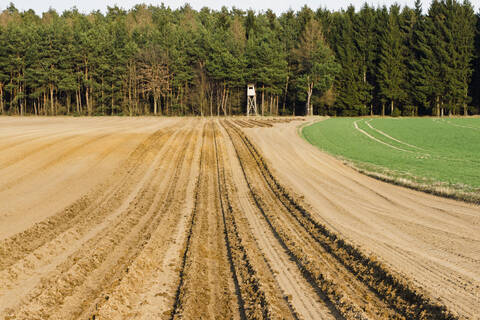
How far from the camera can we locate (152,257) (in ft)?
19.4

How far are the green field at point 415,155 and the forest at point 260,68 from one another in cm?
2963

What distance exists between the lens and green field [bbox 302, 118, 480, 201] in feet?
38.3

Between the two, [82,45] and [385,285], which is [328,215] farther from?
[82,45]

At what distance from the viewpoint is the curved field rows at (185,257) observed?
4.40 m

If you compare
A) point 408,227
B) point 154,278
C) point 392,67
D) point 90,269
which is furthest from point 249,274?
point 392,67

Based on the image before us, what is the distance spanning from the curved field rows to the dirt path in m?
0.16

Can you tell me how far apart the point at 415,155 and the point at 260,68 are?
4185 cm

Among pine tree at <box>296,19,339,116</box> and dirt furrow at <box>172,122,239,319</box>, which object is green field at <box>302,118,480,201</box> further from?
pine tree at <box>296,19,339,116</box>

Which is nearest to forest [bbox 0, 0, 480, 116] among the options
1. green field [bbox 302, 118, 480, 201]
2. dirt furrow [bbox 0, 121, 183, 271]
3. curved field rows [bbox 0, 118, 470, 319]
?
green field [bbox 302, 118, 480, 201]

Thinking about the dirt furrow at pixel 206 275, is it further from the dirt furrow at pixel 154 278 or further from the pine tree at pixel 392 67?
the pine tree at pixel 392 67

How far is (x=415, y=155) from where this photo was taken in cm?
1878

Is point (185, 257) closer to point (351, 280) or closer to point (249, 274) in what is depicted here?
point (249, 274)

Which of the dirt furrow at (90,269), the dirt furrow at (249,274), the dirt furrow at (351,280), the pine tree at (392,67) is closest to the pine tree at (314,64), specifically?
the pine tree at (392,67)

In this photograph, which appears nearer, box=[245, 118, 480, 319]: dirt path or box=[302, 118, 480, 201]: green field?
box=[245, 118, 480, 319]: dirt path
